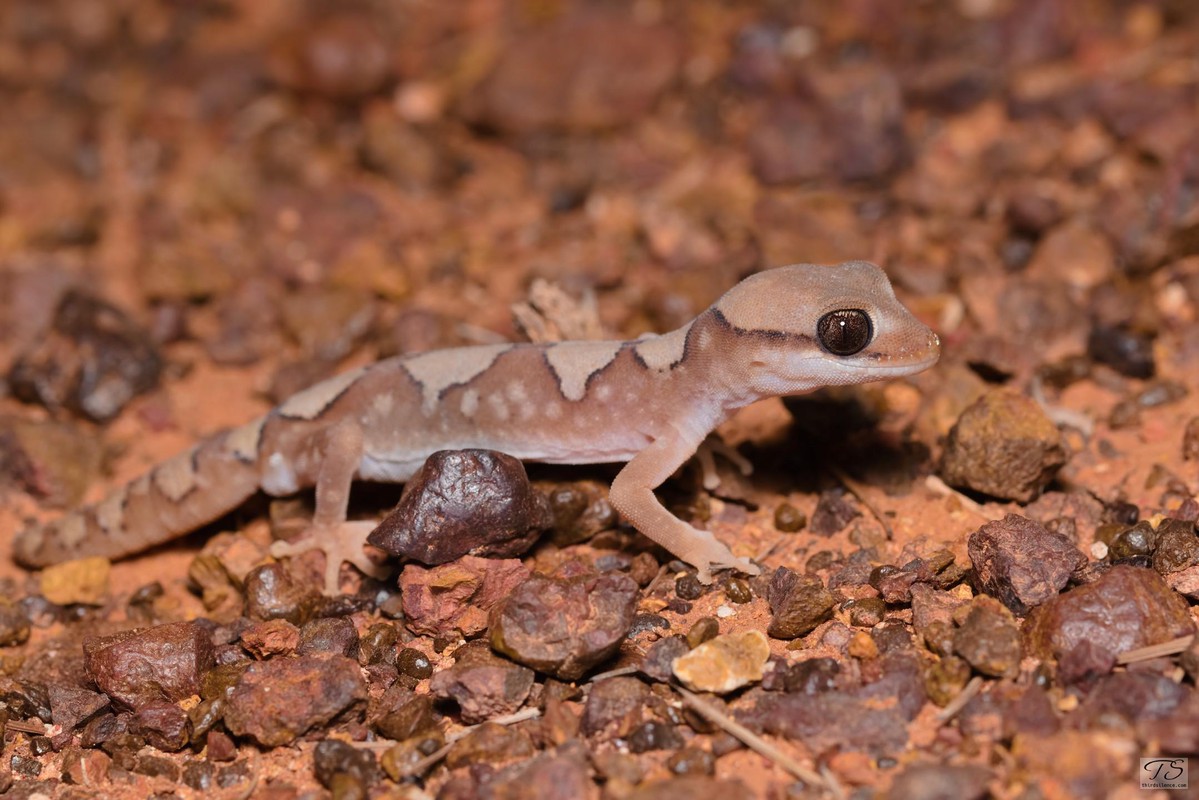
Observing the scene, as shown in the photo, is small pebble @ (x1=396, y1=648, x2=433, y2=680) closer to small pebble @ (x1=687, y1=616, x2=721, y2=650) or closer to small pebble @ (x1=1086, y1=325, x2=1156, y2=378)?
small pebble @ (x1=687, y1=616, x2=721, y2=650)

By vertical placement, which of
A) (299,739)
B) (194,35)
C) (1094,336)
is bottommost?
(299,739)

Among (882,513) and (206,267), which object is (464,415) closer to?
(882,513)

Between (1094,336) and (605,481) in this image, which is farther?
(1094,336)

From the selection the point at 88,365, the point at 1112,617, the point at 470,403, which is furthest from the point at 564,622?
the point at 88,365

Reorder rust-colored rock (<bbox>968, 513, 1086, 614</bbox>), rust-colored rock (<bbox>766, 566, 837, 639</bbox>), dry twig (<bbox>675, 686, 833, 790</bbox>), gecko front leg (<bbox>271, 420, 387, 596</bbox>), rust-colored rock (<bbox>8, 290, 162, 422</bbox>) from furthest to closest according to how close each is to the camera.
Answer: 1. rust-colored rock (<bbox>8, 290, 162, 422</bbox>)
2. gecko front leg (<bbox>271, 420, 387, 596</bbox>)
3. rust-colored rock (<bbox>766, 566, 837, 639</bbox>)
4. rust-colored rock (<bbox>968, 513, 1086, 614</bbox>)
5. dry twig (<bbox>675, 686, 833, 790</bbox>)

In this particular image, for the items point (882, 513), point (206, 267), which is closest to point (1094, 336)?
point (882, 513)

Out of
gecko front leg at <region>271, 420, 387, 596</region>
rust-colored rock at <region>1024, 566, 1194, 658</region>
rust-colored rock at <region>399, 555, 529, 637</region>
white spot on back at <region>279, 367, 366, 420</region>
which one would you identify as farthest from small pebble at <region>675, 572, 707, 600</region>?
white spot on back at <region>279, 367, 366, 420</region>

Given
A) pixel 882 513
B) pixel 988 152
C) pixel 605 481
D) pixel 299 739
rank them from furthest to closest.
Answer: pixel 988 152, pixel 605 481, pixel 882 513, pixel 299 739

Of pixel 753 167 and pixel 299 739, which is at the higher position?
pixel 753 167
